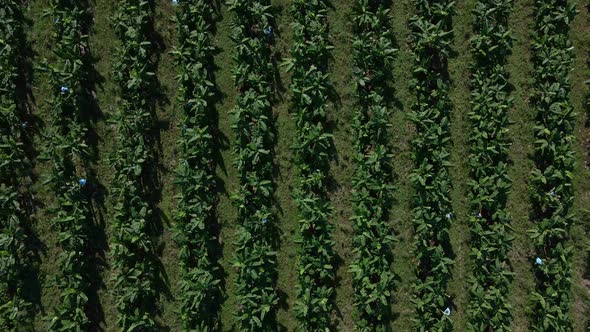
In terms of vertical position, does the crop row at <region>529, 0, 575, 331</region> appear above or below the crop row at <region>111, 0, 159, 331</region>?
below

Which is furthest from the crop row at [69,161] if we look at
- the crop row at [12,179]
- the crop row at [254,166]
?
the crop row at [254,166]

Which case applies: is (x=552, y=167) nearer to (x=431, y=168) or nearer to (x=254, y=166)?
(x=431, y=168)

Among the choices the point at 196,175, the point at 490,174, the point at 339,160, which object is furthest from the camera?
the point at 339,160

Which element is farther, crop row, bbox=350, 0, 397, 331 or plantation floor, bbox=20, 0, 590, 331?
plantation floor, bbox=20, 0, 590, 331

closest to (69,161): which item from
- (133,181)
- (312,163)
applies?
(133,181)

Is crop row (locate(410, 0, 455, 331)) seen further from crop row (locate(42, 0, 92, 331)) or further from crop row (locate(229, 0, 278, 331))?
crop row (locate(42, 0, 92, 331))

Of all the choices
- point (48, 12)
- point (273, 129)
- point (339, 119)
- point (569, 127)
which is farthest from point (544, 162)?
point (48, 12)

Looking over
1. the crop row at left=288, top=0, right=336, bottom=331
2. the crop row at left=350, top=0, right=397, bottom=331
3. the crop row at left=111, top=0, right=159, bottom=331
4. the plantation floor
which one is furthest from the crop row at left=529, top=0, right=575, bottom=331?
the crop row at left=111, top=0, right=159, bottom=331
